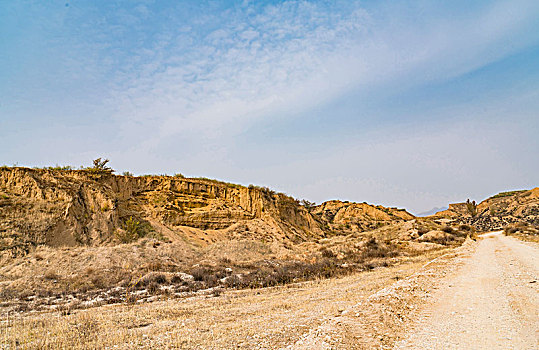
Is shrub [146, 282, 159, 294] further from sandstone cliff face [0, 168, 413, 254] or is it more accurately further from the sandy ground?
sandstone cliff face [0, 168, 413, 254]

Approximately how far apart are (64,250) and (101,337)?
1528 cm

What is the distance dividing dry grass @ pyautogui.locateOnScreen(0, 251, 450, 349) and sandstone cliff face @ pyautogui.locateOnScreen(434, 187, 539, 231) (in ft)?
196

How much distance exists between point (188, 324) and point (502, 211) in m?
94.8

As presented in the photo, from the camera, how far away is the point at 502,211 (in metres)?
80.0

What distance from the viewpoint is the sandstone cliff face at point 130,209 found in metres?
20.1

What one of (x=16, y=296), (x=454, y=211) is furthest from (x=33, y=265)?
(x=454, y=211)

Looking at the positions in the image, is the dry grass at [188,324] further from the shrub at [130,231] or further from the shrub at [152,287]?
the shrub at [130,231]

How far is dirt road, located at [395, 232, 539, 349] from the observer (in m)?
5.31

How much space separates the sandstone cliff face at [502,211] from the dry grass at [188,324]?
196 feet

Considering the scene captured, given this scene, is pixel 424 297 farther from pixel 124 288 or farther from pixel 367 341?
pixel 124 288

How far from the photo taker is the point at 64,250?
18.7m

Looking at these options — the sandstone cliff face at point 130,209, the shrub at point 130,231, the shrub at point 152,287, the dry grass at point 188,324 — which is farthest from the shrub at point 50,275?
the shrub at point 130,231

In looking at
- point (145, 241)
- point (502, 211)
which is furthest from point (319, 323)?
point (502, 211)

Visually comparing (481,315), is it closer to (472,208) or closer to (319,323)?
(319,323)
